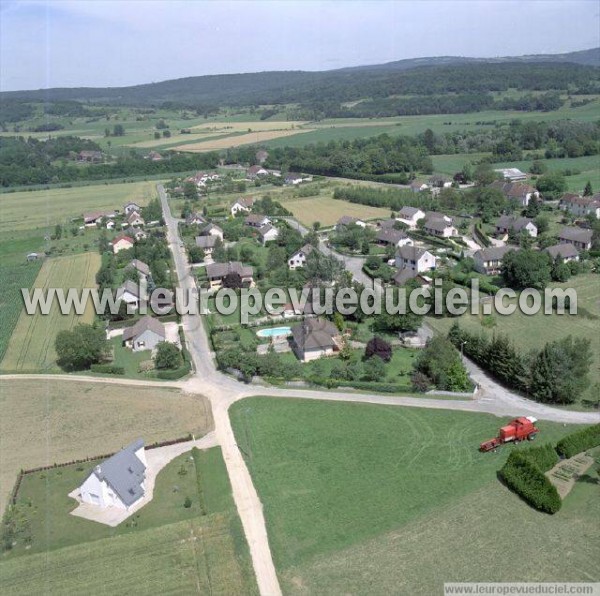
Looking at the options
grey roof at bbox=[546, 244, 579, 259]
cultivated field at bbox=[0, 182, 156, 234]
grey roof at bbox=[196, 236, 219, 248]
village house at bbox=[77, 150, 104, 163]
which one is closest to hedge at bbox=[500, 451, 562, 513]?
grey roof at bbox=[546, 244, 579, 259]

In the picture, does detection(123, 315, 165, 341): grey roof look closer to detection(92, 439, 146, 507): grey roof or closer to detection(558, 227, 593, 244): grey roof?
detection(92, 439, 146, 507): grey roof

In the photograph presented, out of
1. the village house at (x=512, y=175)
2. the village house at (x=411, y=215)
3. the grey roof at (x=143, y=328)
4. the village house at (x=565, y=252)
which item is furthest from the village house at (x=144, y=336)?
the village house at (x=512, y=175)

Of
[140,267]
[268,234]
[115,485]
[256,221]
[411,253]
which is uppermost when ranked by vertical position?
[256,221]

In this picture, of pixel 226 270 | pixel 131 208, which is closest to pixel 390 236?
pixel 226 270

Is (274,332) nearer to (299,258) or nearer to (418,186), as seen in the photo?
(299,258)

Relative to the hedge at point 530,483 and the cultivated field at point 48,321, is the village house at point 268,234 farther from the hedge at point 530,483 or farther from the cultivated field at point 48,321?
the hedge at point 530,483

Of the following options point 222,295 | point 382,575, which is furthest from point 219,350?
point 382,575
